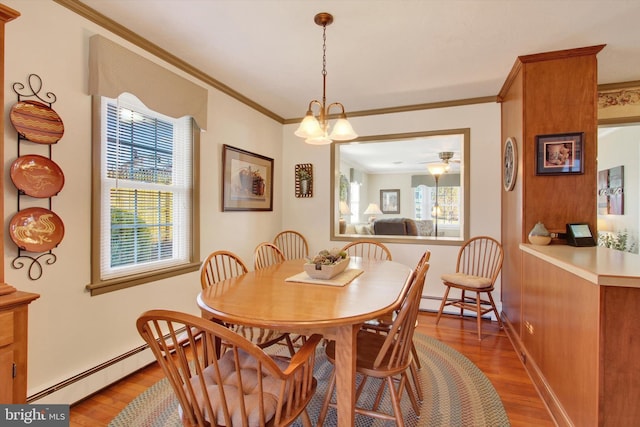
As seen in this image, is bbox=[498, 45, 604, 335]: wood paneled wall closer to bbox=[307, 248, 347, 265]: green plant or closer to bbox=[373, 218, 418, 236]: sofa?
bbox=[307, 248, 347, 265]: green plant

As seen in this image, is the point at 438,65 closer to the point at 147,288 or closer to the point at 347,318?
the point at 347,318

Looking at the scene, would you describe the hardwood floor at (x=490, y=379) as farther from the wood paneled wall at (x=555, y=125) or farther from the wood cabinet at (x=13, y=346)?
the wood cabinet at (x=13, y=346)

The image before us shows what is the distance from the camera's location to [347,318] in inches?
51.8

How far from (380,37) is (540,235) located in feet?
6.07

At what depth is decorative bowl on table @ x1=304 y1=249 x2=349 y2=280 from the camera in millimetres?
1967

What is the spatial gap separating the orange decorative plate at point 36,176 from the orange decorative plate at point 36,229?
106 mm

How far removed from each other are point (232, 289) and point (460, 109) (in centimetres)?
317

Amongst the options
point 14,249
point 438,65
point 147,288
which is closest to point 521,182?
point 438,65

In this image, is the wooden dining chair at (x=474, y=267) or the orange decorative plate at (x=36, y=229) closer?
the orange decorative plate at (x=36, y=229)

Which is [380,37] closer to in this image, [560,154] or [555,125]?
[555,125]

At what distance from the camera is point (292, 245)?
424cm

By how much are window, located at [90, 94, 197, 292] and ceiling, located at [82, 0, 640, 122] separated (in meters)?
0.60

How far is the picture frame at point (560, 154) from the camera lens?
241cm

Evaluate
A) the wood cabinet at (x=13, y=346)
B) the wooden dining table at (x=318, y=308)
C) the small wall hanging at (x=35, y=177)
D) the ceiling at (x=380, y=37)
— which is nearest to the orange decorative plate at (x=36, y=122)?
the small wall hanging at (x=35, y=177)
